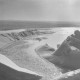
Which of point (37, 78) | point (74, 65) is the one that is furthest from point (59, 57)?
point (37, 78)

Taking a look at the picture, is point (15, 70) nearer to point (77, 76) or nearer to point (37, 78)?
point (37, 78)

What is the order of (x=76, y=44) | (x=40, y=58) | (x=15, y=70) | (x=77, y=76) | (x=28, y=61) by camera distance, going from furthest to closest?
(x=76, y=44), (x=40, y=58), (x=28, y=61), (x=15, y=70), (x=77, y=76)

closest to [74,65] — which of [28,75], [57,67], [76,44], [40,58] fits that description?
[57,67]

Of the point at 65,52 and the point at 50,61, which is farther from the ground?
the point at 65,52

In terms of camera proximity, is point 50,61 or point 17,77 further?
point 50,61

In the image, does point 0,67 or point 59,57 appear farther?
point 59,57

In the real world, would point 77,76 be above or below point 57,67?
above

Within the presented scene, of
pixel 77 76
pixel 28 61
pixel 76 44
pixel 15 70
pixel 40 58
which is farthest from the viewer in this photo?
pixel 76 44

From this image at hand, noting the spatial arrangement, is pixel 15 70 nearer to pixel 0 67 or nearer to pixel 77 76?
pixel 0 67

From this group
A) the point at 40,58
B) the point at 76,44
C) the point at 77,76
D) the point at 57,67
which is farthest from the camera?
the point at 76,44
